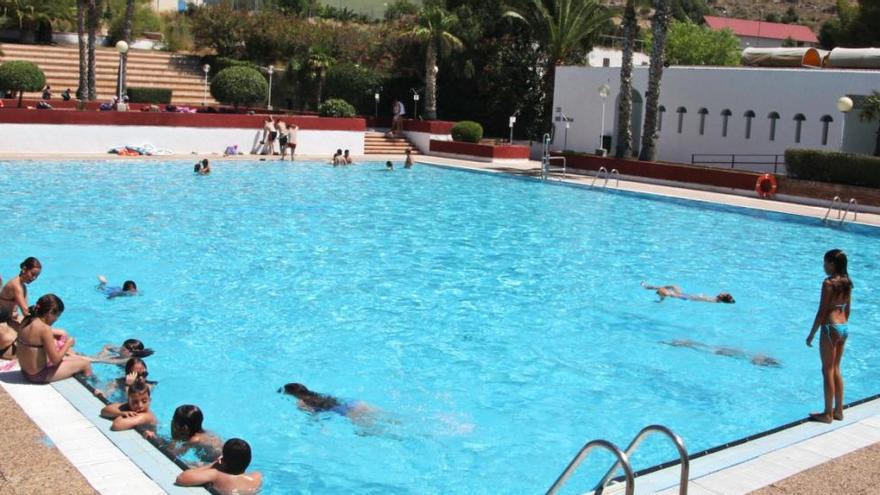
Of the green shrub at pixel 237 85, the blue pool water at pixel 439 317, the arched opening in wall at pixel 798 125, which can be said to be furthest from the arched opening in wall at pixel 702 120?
the green shrub at pixel 237 85

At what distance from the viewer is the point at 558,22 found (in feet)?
132

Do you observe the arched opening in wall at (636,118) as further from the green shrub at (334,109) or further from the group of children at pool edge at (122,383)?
the group of children at pool edge at (122,383)

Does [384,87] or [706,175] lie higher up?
[384,87]

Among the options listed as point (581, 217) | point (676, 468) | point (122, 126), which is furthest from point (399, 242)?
point (122, 126)

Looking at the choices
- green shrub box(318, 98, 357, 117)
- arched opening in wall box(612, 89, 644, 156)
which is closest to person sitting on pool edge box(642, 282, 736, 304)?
arched opening in wall box(612, 89, 644, 156)

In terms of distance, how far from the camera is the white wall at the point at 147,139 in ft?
97.5

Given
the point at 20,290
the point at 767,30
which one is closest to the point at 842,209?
the point at 20,290

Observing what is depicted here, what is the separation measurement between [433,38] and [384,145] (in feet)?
17.1

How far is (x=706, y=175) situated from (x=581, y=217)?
743cm

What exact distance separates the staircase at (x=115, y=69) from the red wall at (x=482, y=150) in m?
14.2

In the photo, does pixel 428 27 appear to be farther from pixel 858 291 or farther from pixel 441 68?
pixel 858 291

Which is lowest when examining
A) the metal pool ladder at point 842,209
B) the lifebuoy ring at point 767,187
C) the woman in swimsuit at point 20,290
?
the woman in swimsuit at point 20,290

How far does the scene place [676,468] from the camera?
23.4ft

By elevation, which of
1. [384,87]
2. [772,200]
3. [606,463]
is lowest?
[606,463]
